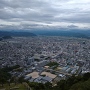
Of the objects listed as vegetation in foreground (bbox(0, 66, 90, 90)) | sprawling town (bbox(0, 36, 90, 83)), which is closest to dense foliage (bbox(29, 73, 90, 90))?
vegetation in foreground (bbox(0, 66, 90, 90))

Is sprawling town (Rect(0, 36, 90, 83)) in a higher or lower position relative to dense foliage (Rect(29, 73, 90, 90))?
lower

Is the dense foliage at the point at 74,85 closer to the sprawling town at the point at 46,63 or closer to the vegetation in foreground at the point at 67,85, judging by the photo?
the vegetation in foreground at the point at 67,85

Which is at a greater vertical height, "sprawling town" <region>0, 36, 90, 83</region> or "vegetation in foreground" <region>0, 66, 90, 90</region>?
"vegetation in foreground" <region>0, 66, 90, 90</region>

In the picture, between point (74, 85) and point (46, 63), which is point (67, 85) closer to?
point (74, 85)

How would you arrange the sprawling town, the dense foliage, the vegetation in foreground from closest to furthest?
the dense foliage → the vegetation in foreground → the sprawling town

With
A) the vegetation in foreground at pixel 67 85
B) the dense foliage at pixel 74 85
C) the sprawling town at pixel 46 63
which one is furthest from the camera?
the sprawling town at pixel 46 63

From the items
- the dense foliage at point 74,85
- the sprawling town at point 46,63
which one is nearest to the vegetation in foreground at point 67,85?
the dense foliage at point 74,85

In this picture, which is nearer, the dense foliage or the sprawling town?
the dense foliage

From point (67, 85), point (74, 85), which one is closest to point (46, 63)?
point (67, 85)

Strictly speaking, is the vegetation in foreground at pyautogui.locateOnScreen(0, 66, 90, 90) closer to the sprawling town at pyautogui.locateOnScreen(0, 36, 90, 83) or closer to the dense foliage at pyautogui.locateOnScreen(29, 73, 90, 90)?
the dense foliage at pyautogui.locateOnScreen(29, 73, 90, 90)

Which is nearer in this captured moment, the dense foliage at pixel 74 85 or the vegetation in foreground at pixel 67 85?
the dense foliage at pixel 74 85

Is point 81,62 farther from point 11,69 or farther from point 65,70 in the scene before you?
point 11,69

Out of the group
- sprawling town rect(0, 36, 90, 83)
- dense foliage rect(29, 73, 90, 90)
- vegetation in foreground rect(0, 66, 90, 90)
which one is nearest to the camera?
dense foliage rect(29, 73, 90, 90)
